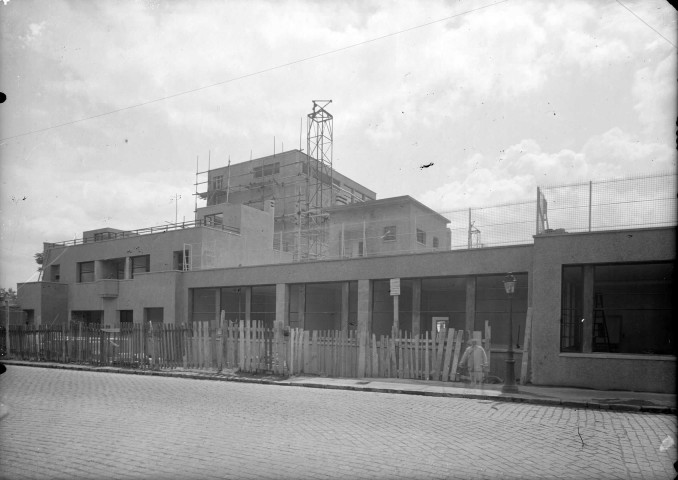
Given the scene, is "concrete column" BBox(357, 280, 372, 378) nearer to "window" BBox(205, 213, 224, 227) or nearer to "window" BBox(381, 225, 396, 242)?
"window" BBox(381, 225, 396, 242)

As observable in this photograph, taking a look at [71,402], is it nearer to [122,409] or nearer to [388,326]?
[122,409]

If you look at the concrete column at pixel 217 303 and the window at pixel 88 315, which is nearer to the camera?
the concrete column at pixel 217 303

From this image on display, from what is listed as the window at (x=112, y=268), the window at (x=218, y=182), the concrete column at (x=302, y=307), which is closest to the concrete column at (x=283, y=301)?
the concrete column at (x=302, y=307)

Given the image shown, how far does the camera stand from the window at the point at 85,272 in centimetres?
4153

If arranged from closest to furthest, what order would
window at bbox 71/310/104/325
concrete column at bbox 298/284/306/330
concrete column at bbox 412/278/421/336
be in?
1. concrete column at bbox 412/278/421/336
2. concrete column at bbox 298/284/306/330
3. window at bbox 71/310/104/325

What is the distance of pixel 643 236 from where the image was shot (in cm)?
1528

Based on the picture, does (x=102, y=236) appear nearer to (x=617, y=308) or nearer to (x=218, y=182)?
(x=218, y=182)

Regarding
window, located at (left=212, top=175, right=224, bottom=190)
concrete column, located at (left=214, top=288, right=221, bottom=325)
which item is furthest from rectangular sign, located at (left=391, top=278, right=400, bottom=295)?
window, located at (left=212, top=175, right=224, bottom=190)

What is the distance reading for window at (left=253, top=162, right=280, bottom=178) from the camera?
186 ft

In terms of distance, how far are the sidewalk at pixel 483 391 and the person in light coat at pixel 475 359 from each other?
44cm

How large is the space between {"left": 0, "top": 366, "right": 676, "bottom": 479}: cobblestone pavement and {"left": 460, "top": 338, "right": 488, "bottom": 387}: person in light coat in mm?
2735

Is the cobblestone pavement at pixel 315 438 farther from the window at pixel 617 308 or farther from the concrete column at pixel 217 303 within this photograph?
the concrete column at pixel 217 303

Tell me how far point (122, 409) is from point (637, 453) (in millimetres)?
8872

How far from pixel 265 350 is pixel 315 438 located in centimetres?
1153
